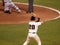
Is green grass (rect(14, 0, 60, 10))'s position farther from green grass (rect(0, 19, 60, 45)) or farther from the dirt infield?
green grass (rect(0, 19, 60, 45))

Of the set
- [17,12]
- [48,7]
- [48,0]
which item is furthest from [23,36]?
[48,0]

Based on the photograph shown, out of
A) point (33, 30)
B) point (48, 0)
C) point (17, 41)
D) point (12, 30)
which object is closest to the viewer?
point (33, 30)

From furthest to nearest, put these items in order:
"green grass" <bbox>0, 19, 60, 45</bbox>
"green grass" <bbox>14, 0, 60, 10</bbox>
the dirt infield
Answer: "green grass" <bbox>14, 0, 60, 10</bbox> → the dirt infield → "green grass" <bbox>0, 19, 60, 45</bbox>

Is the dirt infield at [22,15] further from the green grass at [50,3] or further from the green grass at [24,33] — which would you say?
the green grass at [50,3]

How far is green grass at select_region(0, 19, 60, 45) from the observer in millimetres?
13375

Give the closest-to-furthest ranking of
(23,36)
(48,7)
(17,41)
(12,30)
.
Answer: (17,41) → (23,36) → (12,30) → (48,7)

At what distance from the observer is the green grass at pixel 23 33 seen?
43.9 feet

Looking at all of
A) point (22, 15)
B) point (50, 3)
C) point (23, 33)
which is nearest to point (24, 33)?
point (23, 33)

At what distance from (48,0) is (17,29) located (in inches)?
406

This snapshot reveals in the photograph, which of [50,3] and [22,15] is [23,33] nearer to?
[22,15]

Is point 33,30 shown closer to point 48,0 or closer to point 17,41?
point 17,41

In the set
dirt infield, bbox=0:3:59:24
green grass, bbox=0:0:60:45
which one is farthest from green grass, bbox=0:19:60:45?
dirt infield, bbox=0:3:59:24

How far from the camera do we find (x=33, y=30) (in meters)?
11.8

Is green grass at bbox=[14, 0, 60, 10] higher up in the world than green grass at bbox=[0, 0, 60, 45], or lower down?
lower down
